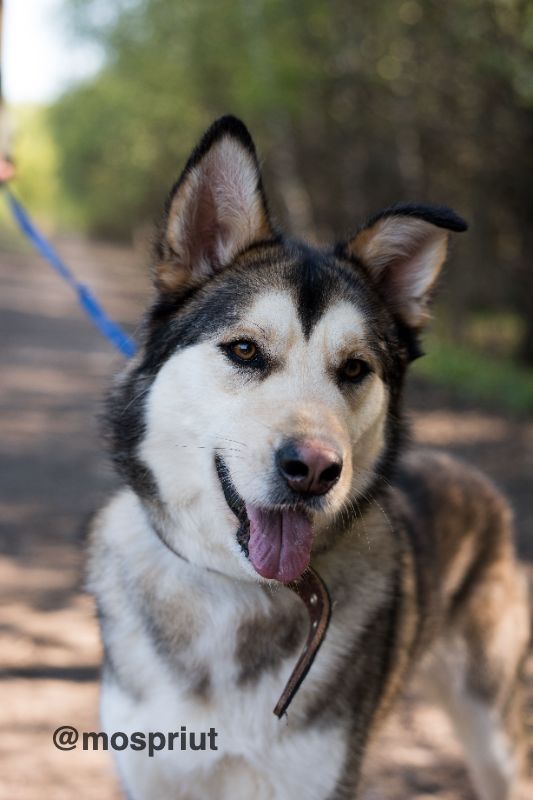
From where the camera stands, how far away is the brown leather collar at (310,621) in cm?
249

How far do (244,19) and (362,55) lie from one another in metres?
3.70

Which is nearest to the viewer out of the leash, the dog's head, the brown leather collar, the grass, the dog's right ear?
the dog's head

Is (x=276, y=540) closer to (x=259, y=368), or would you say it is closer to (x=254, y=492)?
(x=254, y=492)

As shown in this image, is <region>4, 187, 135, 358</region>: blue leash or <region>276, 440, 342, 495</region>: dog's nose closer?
<region>276, 440, 342, 495</region>: dog's nose

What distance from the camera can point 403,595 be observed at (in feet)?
10.0

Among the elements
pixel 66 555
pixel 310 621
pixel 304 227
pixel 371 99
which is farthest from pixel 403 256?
pixel 304 227

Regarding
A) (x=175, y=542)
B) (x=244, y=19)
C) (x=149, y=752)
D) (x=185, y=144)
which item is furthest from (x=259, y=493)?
(x=185, y=144)

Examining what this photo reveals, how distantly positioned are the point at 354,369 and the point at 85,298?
5.48 ft

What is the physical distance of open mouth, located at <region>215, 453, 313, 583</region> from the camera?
2410mm

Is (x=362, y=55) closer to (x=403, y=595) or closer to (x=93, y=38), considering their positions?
(x=403, y=595)

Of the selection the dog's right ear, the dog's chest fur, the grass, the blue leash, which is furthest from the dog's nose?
the grass

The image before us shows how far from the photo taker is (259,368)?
8.34 feet

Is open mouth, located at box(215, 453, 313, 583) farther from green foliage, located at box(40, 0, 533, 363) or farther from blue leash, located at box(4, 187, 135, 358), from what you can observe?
green foliage, located at box(40, 0, 533, 363)

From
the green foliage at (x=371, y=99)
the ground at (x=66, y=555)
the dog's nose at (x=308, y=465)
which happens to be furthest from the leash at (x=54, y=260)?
the green foliage at (x=371, y=99)
